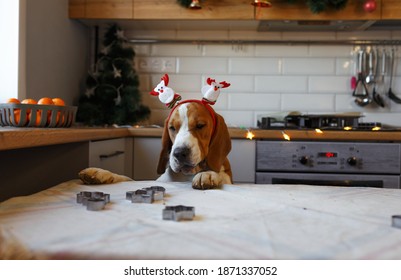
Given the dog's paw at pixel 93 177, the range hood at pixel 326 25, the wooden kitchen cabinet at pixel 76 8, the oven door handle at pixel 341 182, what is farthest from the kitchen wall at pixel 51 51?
the oven door handle at pixel 341 182

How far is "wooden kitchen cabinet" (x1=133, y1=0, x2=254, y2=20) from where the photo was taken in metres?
2.06

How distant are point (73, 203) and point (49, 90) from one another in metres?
1.44

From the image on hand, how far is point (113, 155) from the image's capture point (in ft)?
5.68

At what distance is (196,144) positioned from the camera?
117cm

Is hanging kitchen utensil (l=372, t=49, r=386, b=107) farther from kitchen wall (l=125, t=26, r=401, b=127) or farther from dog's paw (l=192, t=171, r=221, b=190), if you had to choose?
dog's paw (l=192, t=171, r=221, b=190)

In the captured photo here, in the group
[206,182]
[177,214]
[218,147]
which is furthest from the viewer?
[218,147]

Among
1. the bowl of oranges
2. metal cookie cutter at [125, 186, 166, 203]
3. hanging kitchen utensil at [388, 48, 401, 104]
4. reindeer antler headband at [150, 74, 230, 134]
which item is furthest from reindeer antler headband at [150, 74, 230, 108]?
hanging kitchen utensil at [388, 48, 401, 104]

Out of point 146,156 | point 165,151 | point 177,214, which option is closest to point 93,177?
point 165,151

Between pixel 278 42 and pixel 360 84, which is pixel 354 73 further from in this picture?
pixel 278 42

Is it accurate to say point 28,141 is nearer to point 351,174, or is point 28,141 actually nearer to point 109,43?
point 351,174

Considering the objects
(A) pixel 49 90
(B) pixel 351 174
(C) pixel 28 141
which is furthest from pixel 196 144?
(A) pixel 49 90

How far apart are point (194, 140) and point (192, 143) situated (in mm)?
19

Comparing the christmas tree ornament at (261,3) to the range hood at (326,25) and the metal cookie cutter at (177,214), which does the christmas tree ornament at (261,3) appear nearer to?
the range hood at (326,25)
